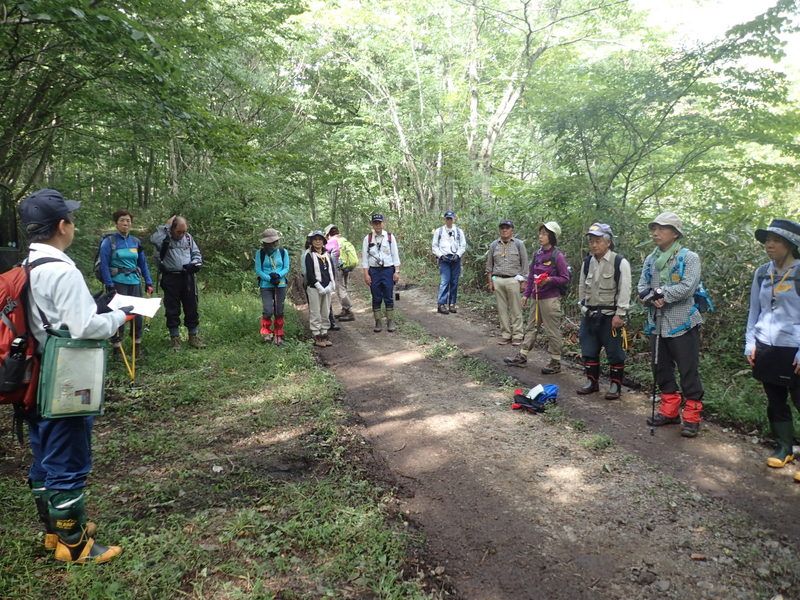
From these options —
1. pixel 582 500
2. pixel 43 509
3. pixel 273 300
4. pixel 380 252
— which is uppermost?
pixel 380 252

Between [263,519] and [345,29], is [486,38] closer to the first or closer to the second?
[345,29]

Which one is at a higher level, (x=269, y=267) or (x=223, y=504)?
(x=269, y=267)

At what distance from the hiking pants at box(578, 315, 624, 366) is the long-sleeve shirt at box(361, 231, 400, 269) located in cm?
382

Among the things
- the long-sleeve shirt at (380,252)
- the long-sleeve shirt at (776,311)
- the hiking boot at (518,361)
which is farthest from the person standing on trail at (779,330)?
the long-sleeve shirt at (380,252)

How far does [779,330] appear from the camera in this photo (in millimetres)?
3982

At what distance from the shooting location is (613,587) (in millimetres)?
2764

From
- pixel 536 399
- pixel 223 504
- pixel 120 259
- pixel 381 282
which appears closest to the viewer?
pixel 223 504

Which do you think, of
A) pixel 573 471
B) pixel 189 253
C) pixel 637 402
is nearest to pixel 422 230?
pixel 189 253

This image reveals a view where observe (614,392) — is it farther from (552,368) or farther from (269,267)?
(269,267)

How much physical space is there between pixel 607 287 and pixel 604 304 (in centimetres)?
21

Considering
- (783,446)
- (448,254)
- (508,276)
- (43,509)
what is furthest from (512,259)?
(43,509)

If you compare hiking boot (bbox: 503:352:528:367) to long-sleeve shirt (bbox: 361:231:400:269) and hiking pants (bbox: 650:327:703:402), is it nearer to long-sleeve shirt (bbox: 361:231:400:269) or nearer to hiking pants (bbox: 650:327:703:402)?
hiking pants (bbox: 650:327:703:402)

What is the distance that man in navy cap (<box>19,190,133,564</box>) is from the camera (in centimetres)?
255

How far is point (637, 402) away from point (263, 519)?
455cm
